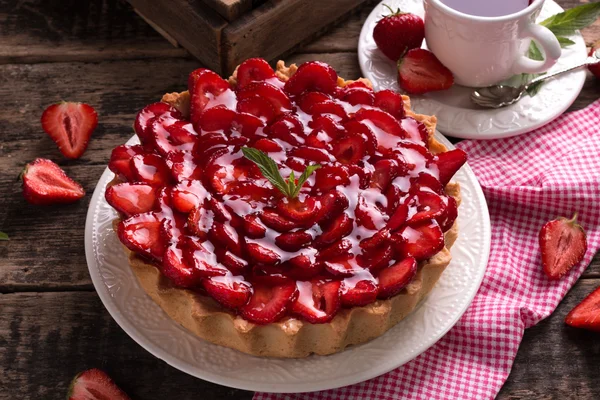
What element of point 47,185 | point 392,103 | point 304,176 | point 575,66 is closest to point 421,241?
point 304,176

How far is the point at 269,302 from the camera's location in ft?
6.40

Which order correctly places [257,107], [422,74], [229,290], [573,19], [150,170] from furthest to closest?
[573,19] → [422,74] → [257,107] → [150,170] → [229,290]

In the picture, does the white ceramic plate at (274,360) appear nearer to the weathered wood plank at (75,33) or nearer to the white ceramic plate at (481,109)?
the white ceramic plate at (481,109)

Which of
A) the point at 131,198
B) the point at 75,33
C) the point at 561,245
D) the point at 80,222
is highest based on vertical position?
the point at 131,198

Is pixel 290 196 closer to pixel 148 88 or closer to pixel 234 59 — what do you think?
pixel 234 59

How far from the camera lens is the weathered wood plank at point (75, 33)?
2896 millimetres

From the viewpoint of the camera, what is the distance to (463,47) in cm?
255

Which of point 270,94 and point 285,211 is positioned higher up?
point 270,94

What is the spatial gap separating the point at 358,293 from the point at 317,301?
0.10 metres

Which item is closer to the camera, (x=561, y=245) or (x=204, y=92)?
(x=204, y=92)

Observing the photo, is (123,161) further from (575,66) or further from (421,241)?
(575,66)

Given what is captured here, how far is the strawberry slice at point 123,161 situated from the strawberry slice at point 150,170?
0.02 meters

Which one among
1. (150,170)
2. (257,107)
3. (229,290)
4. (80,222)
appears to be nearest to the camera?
(229,290)

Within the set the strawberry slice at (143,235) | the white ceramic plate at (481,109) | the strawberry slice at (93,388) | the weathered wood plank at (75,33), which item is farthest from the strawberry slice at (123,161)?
the white ceramic plate at (481,109)
